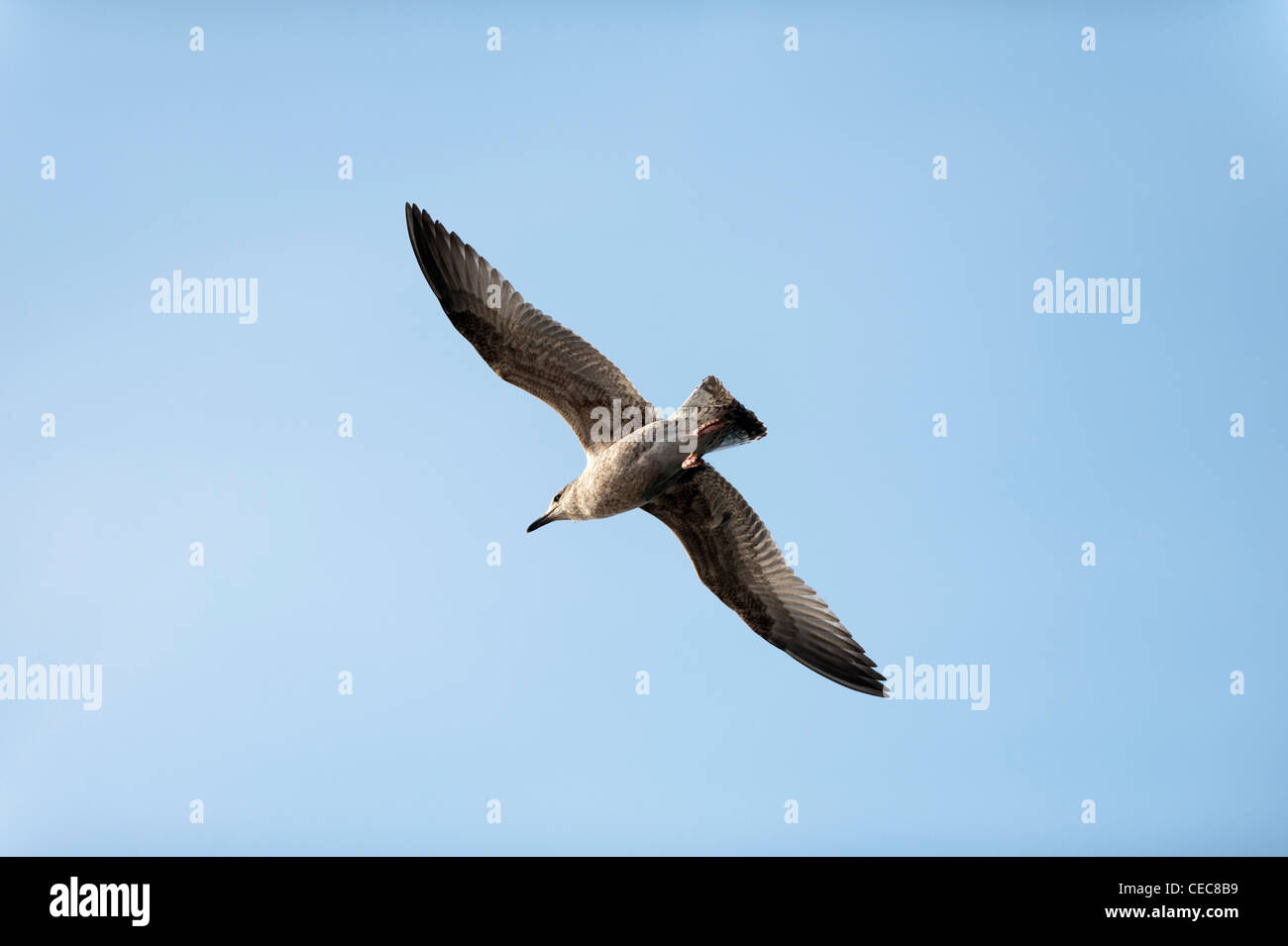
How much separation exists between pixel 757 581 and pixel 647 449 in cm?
224

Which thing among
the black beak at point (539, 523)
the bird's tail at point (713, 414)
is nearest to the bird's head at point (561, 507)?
the black beak at point (539, 523)

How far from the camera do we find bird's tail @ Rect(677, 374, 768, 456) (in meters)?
16.2

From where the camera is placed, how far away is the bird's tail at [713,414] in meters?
16.2

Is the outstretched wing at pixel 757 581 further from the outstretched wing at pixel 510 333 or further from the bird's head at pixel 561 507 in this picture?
the outstretched wing at pixel 510 333

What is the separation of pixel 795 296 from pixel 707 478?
3.09 m

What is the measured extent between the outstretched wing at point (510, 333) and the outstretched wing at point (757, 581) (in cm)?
125

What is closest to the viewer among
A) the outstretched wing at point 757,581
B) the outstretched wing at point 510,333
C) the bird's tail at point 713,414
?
the bird's tail at point 713,414

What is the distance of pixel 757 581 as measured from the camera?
57.6ft

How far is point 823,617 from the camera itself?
17.5m

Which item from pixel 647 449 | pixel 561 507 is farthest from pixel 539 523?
pixel 647 449

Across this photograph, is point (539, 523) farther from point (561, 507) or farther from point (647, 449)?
point (647, 449)

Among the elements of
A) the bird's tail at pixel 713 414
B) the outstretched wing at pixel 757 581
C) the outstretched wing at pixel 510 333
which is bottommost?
the outstretched wing at pixel 757 581

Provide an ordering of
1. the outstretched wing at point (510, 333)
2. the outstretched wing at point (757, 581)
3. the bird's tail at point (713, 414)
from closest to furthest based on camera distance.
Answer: the bird's tail at point (713, 414), the outstretched wing at point (510, 333), the outstretched wing at point (757, 581)
